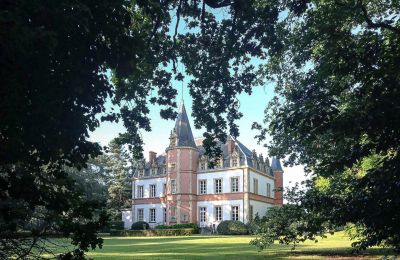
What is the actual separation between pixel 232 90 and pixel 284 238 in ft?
26.0

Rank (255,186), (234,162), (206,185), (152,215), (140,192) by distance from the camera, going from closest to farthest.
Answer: (234,162)
(255,186)
(206,185)
(152,215)
(140,192)

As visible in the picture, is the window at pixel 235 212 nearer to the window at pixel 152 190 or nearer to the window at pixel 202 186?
the window at pixel 202 186

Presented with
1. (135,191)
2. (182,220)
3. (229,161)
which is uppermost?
(229,161)

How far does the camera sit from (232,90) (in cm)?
991

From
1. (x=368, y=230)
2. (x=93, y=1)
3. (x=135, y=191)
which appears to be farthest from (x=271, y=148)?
(x=135, y=191)

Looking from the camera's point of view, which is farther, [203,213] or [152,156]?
[152,156]

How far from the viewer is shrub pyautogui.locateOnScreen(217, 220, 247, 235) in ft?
133

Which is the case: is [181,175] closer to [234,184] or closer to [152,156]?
[234,184]

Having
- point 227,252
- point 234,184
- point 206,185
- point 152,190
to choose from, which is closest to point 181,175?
point 206,185

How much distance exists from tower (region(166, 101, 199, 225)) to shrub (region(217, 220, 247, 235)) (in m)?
8.32

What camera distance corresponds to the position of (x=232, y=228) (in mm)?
40656

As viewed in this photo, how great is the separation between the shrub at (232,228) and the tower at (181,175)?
8.32 metres

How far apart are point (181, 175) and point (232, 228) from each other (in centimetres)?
1198

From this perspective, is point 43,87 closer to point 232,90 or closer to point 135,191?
point 232,90
